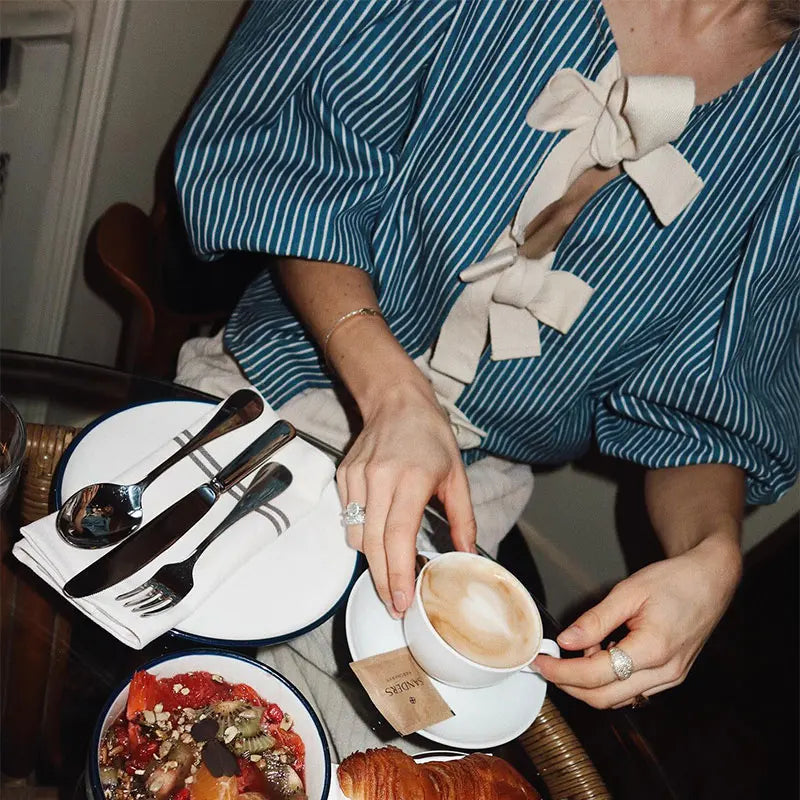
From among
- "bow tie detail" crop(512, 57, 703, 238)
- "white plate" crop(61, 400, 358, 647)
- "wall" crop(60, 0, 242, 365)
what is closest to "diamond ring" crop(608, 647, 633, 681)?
"white plate" crop(61, 400, 358, 647)

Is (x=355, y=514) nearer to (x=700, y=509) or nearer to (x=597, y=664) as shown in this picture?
(x=597, y=664)

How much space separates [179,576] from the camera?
2.22 feet

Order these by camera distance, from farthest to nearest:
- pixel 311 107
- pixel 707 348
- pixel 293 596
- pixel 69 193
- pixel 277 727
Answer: pixel 69 193 → pixel 707 348 → pixel 311 107 → pixel 293 596 → pixel 277 727

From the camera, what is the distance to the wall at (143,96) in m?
1.27

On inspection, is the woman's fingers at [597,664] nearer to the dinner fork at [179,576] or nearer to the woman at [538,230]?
the woman at [538,230]

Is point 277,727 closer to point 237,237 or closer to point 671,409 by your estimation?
point 237,237

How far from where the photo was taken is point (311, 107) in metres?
0.92

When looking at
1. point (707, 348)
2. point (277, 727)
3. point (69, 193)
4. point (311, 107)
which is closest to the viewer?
point (277, 727)

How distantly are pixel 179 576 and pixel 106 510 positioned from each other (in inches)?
3.4

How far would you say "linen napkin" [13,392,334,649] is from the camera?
25.2 inches

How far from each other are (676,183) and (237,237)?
49cm

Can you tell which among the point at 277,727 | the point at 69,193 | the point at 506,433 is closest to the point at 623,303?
the point at 506,433

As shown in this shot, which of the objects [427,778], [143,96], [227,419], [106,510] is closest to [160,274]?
[143,96]

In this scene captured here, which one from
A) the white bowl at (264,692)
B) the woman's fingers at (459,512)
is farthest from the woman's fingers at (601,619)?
the white bowl at (264,692)
